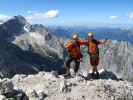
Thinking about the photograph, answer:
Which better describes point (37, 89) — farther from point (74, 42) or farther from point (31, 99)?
point (74, 42)

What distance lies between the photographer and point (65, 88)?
27062mm

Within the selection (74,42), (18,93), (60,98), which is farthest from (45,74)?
(18,93)

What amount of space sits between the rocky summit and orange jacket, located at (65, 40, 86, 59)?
2.33 metres

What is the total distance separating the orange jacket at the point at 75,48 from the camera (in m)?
31.1

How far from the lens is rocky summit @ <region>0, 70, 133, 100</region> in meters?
25.2

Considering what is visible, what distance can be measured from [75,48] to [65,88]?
17.2 ft

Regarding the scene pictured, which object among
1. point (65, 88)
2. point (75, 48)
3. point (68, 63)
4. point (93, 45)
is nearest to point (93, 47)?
point (93, 45)

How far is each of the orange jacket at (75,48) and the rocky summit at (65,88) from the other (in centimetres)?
233

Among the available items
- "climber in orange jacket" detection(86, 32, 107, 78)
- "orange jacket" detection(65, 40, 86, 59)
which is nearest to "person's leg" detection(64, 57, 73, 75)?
"orange jacket" detection(65, 40, 86, 59)

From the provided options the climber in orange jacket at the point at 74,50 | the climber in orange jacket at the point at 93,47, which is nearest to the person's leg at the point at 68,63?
the climber in orange jacket at the point at 74,50

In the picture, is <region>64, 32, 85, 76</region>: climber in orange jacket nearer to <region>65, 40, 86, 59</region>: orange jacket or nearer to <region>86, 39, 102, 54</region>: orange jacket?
<region>65, 40, 86, 59</region>: orange jacket

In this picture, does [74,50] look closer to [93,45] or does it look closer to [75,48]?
[75,48]

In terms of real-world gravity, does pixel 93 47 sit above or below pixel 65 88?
above

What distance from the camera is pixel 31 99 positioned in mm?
24281
